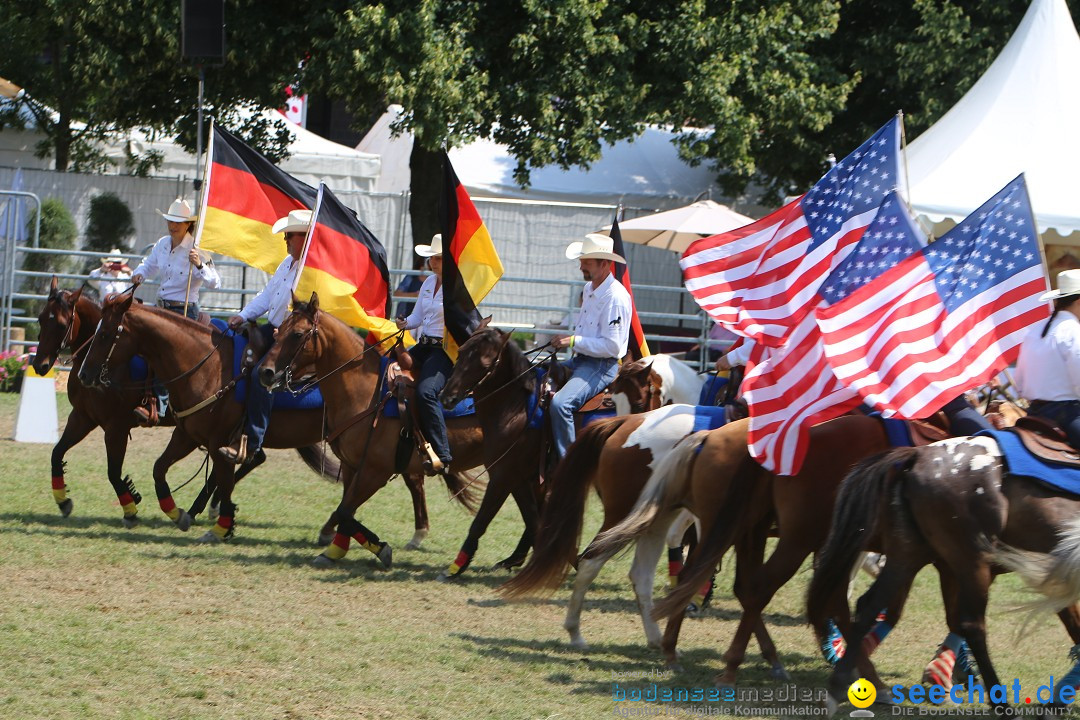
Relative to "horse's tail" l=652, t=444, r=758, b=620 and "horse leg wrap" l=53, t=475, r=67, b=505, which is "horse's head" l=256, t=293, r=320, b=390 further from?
"horse's tail" l=652, t=444, r=758, b=620

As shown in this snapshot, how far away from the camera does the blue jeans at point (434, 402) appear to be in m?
9.82

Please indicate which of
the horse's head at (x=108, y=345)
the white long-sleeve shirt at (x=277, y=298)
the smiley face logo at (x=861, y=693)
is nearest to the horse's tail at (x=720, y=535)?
the smiley face logo at (x=861, y=693)

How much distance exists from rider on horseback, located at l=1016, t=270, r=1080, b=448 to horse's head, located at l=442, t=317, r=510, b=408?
392cm

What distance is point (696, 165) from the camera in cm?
2184

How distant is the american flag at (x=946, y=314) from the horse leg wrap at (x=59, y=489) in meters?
6.70

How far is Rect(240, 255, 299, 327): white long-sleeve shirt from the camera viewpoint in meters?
10.8

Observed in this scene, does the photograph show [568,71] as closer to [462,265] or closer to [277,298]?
[277,298]

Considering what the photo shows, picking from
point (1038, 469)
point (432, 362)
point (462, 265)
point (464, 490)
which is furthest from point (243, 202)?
point (1038, 469)

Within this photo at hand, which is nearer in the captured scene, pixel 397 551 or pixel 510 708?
pixel 510 708

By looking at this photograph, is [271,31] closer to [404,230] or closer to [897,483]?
[404,230]

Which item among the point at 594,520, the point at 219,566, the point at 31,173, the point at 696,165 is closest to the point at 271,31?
the point at 31,173

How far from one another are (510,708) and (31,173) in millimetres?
17703

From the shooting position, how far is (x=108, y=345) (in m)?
10.3

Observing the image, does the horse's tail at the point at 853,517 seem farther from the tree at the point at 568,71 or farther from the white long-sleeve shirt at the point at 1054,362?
the tree at the point at 568,71
